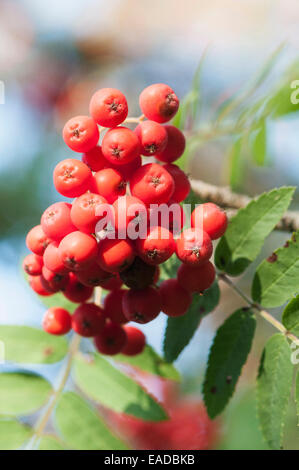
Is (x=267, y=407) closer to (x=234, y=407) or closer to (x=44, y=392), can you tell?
(x=44, y=392)

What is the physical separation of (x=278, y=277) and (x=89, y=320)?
63 cm

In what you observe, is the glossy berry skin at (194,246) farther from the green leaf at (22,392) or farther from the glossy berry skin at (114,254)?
the green leaf at (22,392)

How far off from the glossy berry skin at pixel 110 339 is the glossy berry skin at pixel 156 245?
1.60 feet

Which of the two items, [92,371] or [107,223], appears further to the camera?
[92,371]

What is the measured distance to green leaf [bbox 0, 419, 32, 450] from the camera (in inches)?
64.1

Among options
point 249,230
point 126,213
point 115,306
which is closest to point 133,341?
point 115,306

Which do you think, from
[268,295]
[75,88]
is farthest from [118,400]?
[75,88]

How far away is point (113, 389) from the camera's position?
179cm

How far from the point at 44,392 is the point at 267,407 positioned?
911 millimetres

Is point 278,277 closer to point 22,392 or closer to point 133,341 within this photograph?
point 133,341

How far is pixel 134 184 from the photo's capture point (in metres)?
1.16

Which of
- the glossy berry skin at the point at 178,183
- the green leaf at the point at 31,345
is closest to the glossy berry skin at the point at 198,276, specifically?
the glossy berry skin at the point at 178,183

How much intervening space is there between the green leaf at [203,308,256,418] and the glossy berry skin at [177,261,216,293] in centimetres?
24

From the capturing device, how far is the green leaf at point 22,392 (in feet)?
5.66
